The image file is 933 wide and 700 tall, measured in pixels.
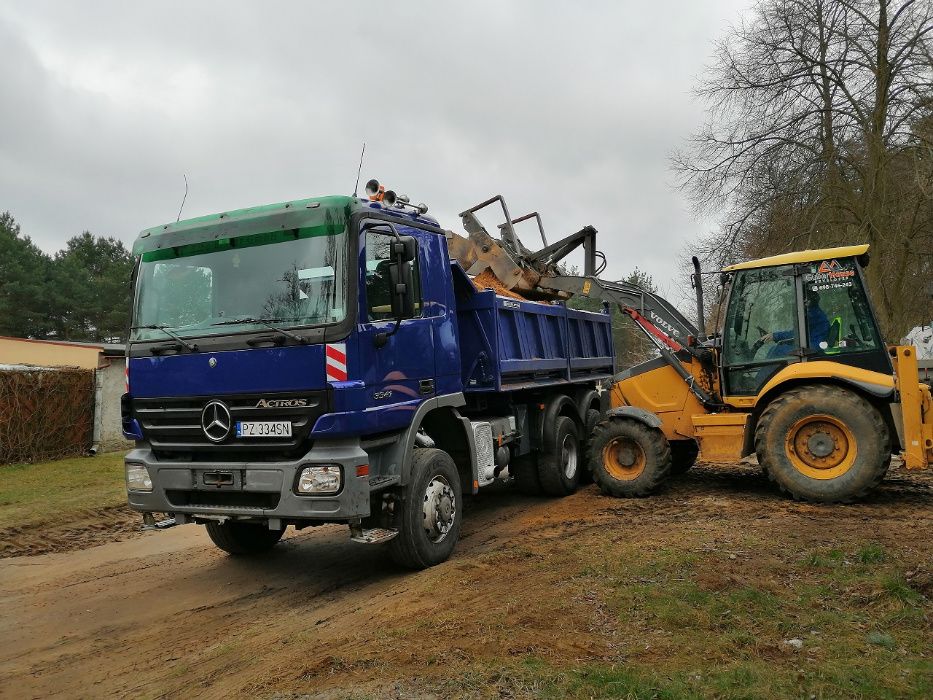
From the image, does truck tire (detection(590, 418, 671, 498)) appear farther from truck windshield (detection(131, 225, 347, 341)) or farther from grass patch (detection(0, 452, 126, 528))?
grass patch (detection(0, 452, 126, 528))

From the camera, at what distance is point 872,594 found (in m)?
4.52

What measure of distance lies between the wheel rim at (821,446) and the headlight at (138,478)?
19.8 ft

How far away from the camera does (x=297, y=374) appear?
16.5 feet

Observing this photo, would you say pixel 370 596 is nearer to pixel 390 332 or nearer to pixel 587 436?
pixel 390 332

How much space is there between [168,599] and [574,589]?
3242 millimetres

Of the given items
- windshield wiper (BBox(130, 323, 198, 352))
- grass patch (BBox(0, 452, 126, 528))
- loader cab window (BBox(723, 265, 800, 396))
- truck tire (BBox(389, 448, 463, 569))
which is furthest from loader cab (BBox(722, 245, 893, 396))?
grass patch (BBox(0, 452, 126, 528))

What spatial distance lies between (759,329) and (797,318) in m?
0.42

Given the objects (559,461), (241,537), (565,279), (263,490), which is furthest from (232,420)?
(565,279)

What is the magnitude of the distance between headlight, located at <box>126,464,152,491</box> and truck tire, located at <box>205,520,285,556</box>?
3.89 feet

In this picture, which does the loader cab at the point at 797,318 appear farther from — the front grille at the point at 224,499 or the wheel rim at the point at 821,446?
the front grille at the point at 224,499

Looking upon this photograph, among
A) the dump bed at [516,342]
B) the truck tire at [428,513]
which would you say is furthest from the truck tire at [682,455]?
the truck tire at [428,513]

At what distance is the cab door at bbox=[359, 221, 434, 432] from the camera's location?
531 cm

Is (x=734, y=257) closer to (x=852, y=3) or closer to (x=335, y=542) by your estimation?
(x=852, y=3)

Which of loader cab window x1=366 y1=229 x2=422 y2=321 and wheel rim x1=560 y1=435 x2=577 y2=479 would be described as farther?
wheel rim x1=560 y1=435 x2=577 y2=479
